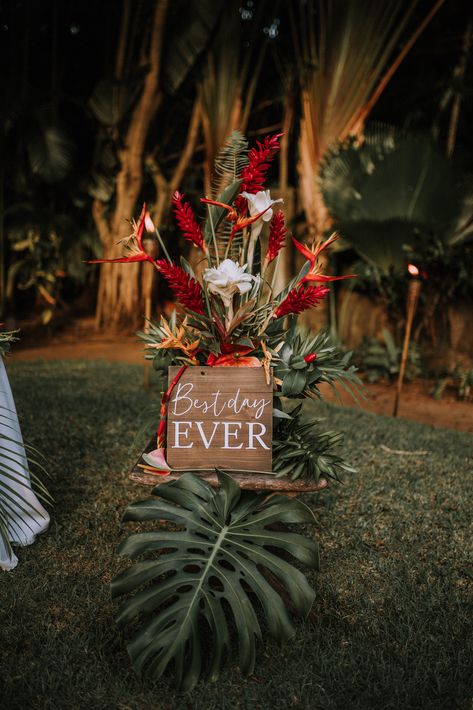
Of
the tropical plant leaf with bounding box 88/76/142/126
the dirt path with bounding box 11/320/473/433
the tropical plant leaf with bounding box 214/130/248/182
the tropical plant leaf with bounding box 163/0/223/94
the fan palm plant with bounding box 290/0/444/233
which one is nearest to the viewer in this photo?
the tropical plant leaf with bounding box 214/130/248/182

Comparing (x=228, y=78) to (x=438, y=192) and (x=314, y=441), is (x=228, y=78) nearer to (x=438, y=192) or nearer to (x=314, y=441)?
(x=438, y=192)

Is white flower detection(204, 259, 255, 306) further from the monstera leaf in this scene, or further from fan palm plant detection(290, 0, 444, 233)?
fan palm plant detection(290, 0, 444, 233)

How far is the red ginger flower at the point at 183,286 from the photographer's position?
7.07 feet

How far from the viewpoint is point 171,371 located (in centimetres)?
222

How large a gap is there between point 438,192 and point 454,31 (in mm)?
5251

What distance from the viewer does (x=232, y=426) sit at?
2234mm

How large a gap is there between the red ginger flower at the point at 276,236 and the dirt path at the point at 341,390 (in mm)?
2305

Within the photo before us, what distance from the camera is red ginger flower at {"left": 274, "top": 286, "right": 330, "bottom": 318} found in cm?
219

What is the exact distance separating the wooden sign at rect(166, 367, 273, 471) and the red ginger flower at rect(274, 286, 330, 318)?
24 centimetres

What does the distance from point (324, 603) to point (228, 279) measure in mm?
1299

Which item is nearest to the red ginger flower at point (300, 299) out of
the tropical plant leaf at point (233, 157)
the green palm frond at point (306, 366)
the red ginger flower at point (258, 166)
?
the green palm frond at point (306, 366)

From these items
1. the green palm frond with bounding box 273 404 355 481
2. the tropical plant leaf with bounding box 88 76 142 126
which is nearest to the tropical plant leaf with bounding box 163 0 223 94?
the tropical plant leaf with bounding box 88 76 142 126

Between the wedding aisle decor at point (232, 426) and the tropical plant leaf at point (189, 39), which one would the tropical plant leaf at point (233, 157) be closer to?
the wedding aisle decor at point (232, 426)

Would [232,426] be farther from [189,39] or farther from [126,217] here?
[189,39]
